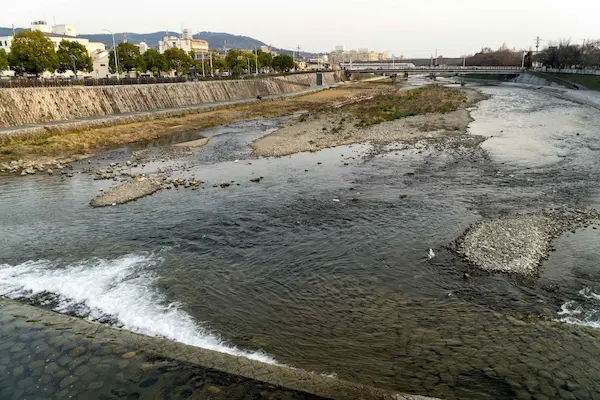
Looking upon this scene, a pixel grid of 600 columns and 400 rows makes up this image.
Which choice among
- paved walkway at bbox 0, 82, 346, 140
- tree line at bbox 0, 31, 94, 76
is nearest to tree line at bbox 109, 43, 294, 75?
tree line at bbox 0, 31, 94, 76

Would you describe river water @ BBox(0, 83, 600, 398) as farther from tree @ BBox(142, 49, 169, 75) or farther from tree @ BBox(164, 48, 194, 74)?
tree @ BBox(164, 48, 194, 74)

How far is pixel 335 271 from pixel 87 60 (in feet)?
299

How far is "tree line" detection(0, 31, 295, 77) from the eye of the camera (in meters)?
64.9

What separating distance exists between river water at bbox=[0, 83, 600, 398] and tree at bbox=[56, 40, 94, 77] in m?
64.9

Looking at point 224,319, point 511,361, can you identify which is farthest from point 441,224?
point 224,319

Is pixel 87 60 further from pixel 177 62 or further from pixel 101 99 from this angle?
pixel 101 99

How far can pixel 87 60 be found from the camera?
280 ft

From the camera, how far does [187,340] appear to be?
10391 millimetres

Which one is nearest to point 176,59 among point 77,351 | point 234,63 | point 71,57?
point 234,63

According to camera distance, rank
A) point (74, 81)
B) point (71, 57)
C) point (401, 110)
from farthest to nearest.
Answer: point (71, 57) → point (401, 110) → point (74, 81)

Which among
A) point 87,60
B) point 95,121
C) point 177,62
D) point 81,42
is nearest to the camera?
point 95,121

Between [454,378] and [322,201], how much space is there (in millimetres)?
13835

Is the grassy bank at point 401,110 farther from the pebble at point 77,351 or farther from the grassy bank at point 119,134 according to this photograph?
the pebble at point 77,351

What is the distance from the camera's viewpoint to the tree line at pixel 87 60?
64.9 m
